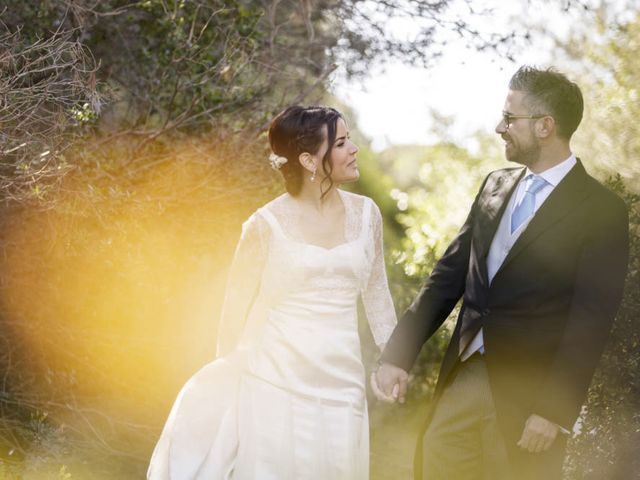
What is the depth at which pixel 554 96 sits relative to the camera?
353cm

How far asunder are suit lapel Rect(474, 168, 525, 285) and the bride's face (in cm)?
62

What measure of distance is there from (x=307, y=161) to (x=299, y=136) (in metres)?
0.12

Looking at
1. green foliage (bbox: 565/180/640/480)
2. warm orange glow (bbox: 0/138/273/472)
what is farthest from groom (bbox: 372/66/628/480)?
warm orange glow (bbox: 0/138/273/472)

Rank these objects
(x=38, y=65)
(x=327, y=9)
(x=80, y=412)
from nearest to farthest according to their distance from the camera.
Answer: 1. (x=38, y=65)
2. (x=80, y=412)
3. (x=327, y=9)

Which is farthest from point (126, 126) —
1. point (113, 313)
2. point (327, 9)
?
point (327, 9)

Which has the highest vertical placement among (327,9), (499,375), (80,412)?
(327,9)

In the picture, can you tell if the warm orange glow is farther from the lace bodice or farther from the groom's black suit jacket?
the groom's black suit jacket

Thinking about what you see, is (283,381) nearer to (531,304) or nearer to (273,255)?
(273,255)

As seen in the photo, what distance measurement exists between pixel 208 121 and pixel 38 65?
7.61 feet

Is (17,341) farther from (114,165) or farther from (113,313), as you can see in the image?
(114,165)

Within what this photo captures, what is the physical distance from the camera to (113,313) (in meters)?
7.69

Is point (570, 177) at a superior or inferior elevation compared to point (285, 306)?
superior

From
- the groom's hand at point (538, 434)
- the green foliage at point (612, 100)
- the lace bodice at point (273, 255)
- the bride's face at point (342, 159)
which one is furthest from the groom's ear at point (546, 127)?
the green foliage at point (612, 100)

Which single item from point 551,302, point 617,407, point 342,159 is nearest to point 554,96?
point 551,302
